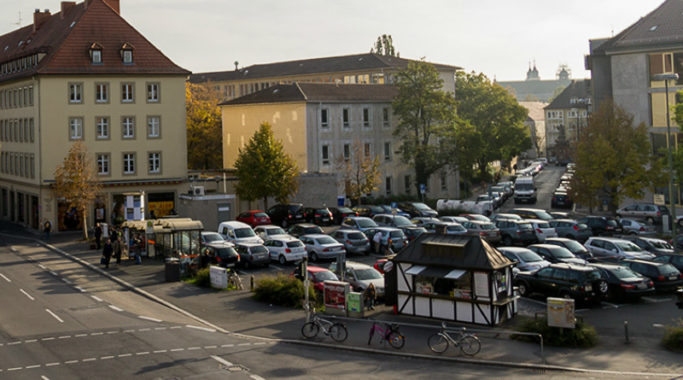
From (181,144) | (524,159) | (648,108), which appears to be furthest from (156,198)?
(524,159)

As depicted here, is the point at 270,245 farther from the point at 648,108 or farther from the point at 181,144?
the point at 648,108

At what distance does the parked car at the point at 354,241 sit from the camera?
41.1m

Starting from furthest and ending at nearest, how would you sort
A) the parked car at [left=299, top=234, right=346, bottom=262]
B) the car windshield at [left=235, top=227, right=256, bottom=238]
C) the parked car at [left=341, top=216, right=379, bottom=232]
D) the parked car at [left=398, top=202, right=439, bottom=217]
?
the parked car at [left=398, top=202, right=439, bottom=217] < the parked car at [left=341, top=216, right=379, bottom=232] < the car windshield at [left=235, top=227, right=256, bottom=238] < the parked car at [left=299, top=234, right=346, bottom=262]

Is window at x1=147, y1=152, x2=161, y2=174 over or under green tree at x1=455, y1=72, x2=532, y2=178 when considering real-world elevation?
under

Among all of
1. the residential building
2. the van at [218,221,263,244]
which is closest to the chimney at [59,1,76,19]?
the residential building

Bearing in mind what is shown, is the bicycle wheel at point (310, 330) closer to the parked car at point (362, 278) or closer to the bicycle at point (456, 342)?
the bicycle at point (456, 342)

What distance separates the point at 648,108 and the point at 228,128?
1547 inches

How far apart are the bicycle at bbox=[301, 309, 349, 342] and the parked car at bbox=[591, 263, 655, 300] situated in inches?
438

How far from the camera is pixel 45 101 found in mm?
54844

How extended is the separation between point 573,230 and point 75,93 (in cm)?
3684

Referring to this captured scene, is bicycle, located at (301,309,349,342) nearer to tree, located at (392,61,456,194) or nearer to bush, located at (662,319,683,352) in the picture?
bush, located at (662,319,683,352)

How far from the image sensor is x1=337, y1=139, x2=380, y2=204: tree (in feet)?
212

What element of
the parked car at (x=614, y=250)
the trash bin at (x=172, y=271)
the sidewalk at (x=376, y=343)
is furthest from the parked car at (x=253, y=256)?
the parked car at (x=614, y=250)

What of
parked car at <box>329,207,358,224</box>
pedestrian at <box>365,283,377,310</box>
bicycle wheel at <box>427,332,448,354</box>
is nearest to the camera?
bicycle wheel at <box>427,332,448,354</box>
